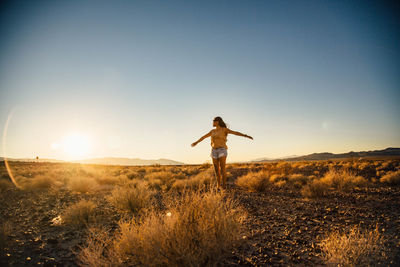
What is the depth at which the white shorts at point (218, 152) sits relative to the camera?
639 centimetres

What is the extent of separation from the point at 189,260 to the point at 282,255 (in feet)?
4.31

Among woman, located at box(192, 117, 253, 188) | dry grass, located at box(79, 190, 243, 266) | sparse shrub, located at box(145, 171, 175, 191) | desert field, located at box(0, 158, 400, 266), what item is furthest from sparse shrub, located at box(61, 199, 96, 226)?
woman, located at box(192, 117, 253, 188)

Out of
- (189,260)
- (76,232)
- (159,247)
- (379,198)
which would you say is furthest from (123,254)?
(379,198)

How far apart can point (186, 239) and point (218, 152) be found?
4.63 meters

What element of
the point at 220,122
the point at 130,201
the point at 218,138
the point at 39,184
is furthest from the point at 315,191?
the point at 39,184

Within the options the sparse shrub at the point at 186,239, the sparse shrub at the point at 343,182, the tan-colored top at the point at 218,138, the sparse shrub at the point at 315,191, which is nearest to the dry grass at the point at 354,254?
the sparse shrub at the point at 186,239

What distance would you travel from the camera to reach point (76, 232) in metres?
3.52

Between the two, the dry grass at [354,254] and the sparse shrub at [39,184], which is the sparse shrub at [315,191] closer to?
the dry grass at [354,254]

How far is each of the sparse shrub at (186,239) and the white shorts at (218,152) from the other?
4120 millimetres

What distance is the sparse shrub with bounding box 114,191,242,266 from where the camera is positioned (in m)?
1.86

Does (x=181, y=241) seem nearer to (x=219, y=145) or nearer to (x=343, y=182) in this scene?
(x=219, y=145)

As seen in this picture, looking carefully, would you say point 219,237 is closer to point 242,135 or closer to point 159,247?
point 159,247

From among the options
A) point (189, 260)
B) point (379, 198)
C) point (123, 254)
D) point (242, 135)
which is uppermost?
point (242, 135)

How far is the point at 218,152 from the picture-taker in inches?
256
